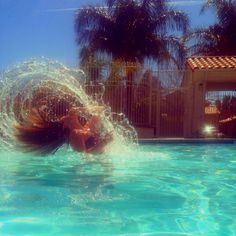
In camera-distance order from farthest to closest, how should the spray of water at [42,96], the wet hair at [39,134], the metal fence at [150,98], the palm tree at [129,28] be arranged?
1. the palm tree at [129,28]
2. the metal fence at [150,98]
3. the spray of water at [42,96]
4. the wet hair at [39,134]

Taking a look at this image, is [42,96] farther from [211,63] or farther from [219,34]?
[219,34]

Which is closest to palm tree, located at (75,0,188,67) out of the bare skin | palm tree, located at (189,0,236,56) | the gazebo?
palm tree, located at (189,0,236,56)

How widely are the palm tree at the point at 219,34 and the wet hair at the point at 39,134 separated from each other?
16.4 metres

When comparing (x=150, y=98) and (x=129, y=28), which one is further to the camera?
(x=129, y=28)

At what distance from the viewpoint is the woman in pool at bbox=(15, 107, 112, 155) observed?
911 centimetres

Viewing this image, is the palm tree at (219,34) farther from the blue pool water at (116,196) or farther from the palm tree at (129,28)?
the blue pool water at (116,196)

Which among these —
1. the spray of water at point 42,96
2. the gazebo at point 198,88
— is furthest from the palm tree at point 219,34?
the spray of water at point 42,96

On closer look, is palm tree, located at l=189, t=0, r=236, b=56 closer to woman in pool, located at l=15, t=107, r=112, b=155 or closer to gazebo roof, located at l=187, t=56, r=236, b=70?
gazebo roof, located at l=187, t=56, r=236, b=70

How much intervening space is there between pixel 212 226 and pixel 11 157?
643 cm

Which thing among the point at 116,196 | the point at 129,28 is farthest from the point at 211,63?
the point at 116,196

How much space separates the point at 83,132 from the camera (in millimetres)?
9242

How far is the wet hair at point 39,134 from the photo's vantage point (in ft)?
29.8

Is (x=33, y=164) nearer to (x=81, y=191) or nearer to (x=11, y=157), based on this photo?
(x=11, y=157)

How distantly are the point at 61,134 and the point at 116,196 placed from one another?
13.0 feet
